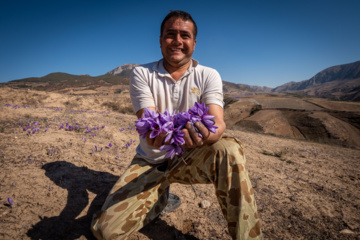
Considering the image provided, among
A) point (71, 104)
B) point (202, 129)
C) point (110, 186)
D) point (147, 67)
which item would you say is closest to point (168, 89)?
point (147, 67)

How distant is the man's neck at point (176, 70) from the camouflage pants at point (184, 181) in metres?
1.26

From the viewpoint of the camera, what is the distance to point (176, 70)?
2824 millimetres

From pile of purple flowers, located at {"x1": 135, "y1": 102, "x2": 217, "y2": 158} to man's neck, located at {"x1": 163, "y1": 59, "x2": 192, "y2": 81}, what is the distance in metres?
1.18

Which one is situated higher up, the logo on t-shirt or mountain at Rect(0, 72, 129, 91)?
mountain at Rect(0, 72, 129, 91)

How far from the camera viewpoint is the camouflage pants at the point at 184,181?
1892mm

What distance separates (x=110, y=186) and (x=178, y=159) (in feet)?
5.52

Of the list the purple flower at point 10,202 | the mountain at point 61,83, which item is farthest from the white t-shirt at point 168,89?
the mountain at point 61,83

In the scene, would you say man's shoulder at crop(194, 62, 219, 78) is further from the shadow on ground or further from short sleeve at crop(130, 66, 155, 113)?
the shadow on ground

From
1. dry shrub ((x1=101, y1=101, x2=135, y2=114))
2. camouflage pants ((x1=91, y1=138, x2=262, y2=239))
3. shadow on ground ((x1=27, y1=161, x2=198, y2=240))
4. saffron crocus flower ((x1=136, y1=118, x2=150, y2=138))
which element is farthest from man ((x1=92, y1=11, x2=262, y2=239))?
dry shrub ((x1=101, y1=101, x2=135, y2=114))

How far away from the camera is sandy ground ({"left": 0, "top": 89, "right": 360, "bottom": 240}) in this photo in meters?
2.36

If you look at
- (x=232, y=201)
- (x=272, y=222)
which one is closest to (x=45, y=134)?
(x=232, y=201)

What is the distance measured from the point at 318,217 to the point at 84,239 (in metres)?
3.51

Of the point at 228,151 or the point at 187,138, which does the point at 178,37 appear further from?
the point at 228,151

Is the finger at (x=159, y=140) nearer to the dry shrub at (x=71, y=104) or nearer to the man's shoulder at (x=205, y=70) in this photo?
the man's shoulder at (x=205, y=70)
